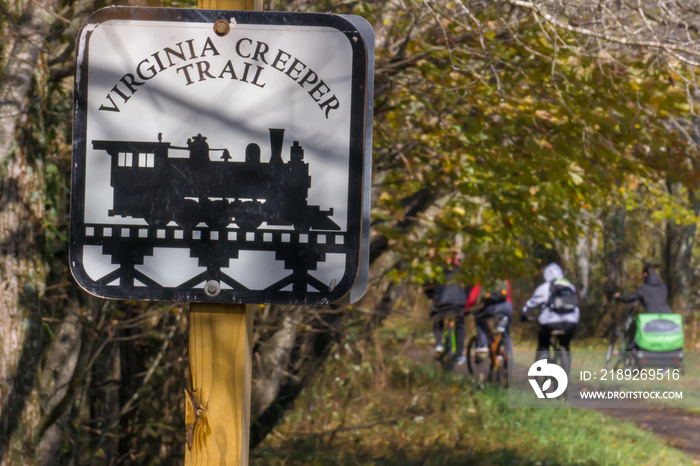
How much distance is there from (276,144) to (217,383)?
589mm

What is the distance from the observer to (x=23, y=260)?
4406 mm

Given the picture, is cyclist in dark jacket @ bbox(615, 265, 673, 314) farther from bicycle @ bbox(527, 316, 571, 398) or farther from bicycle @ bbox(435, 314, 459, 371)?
bicycle @ bbox(435, 314, 459, 371)

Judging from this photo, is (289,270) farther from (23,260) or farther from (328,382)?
(328,382)

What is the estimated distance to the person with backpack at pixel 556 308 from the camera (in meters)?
12.0

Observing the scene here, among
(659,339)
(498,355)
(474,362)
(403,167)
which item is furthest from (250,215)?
(659,339)

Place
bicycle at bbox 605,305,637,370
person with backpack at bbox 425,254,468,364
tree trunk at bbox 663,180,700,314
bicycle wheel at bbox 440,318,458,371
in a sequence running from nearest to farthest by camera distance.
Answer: person with backpack at bbox 425,254,468,364 → bicycle wheel at bbox 440,318,458,371 → bicycle at bbox 605,305,637,370 → tree trunk at bbox 663,180,700,314

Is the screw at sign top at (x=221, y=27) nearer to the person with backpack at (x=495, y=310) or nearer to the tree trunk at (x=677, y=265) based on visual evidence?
the person with backpack at (x=495, y=310)

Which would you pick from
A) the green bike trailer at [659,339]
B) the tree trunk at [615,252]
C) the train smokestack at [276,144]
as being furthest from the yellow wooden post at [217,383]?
the tree trunk at [615,252]

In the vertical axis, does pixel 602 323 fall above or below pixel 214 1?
below

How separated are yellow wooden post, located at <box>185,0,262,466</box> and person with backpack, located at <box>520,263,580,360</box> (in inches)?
400

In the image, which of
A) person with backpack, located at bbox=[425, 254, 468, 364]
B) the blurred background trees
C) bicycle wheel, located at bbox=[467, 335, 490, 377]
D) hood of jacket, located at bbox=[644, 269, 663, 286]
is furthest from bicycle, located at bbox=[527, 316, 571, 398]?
the blurred background trees

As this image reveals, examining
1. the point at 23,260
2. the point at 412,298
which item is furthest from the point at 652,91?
the point at 412,298

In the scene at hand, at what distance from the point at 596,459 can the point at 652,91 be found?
16.0 ft

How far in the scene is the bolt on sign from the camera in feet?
6.85
